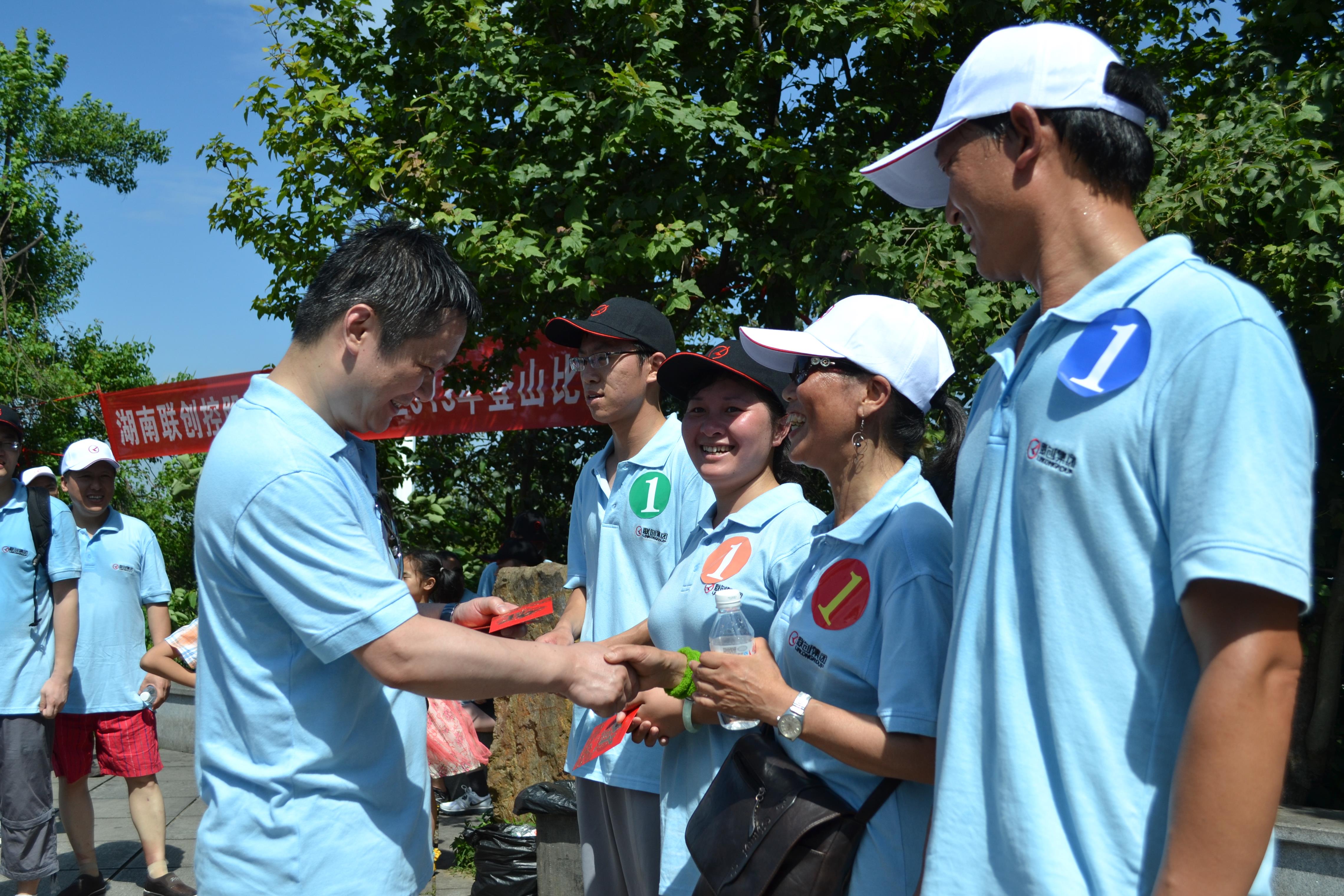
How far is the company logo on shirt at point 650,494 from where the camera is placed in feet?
11.1

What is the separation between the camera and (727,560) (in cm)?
276

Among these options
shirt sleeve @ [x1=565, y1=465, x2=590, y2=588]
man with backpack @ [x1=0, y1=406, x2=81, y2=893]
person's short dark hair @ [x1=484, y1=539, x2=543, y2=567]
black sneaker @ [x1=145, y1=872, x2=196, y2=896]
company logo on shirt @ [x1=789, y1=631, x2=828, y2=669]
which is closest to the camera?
company logo on shirt @ [x1=789, y1=631, x2=828, y2=669]

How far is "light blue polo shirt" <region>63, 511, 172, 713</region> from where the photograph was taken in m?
5.39

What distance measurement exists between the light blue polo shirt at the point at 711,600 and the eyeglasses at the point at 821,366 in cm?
46

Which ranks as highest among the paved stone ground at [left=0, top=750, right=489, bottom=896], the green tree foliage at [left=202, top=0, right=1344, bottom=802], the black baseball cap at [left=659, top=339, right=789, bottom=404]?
the green tree foliage at [left=202, top=0, right=1344, bottom=802]

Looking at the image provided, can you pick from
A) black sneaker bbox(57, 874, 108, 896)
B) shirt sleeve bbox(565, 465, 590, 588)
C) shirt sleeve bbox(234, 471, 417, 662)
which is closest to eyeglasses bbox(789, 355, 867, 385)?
shirt sleeve bbox(234, 471, 417, 662)

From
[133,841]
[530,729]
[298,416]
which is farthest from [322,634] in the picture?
[133,841]

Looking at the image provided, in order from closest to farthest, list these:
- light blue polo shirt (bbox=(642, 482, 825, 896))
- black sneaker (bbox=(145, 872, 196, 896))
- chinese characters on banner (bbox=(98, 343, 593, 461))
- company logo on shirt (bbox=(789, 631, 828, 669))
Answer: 1. company logo on shirt (bbox=(789, 631, 828, 669))
2. light blue polo shirt (bbox=(642, 482, 825, 896))
3. black sneaker (bbox=(145, 872, 196, 896))
4. chinese characters on banner (bbox=(98, 343, 593, 461))

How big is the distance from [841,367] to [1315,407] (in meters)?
4.01

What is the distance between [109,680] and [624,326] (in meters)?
3.76

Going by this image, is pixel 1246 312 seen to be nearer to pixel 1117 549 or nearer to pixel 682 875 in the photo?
pixel 1117 549

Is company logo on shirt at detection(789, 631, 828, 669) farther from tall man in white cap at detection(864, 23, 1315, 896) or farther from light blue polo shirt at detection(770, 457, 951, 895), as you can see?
tall man in white cap at detection(864, 23, 1315, 896)

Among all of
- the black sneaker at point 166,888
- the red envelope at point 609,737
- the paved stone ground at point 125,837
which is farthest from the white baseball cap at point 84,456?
the red envelope at point 609,737

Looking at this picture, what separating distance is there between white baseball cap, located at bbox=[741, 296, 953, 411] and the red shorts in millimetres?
4674
